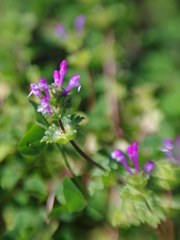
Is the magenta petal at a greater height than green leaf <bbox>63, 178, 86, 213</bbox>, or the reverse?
the magenta petal

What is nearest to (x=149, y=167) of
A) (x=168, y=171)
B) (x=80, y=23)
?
(x=168, y=171)

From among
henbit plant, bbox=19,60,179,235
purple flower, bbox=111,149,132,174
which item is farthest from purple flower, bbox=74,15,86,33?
purple flower, bbox=111,149,132,174

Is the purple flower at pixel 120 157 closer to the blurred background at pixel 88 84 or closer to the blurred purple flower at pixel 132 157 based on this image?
the blurred purple flower at pixel 132 157

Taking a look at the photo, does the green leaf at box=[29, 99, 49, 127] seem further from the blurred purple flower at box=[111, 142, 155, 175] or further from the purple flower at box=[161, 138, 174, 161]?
the purple flower at box=[161, 138, 174, 161]

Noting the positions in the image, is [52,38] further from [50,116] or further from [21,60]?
[50,116]

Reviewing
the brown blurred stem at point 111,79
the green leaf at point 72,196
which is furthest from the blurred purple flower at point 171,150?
the brown blurred stem at point 111,79
